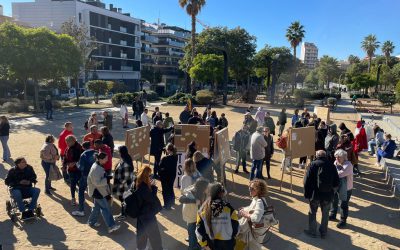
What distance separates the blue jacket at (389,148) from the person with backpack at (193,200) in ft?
31.8

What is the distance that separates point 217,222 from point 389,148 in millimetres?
10724

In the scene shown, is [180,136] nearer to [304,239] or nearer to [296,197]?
[296,197]

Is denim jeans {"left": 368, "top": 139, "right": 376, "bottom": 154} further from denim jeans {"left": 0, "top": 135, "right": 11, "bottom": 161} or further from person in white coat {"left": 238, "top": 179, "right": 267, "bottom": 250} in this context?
denim jeans {"left": 0, "top": 135, "right": 11, "bottom": 161}

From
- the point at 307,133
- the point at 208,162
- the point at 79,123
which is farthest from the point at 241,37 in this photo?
the point at 208,162

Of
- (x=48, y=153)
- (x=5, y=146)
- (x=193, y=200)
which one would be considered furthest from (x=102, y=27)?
(x=193, y=200)

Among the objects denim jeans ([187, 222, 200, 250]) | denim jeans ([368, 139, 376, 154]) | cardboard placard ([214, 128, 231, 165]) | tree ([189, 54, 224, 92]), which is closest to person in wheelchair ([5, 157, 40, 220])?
denim jeans ([187, 222, 200, 250])

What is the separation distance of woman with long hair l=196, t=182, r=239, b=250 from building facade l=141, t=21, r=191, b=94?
84287 millimetres

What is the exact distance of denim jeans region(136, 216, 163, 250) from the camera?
5.99 metres

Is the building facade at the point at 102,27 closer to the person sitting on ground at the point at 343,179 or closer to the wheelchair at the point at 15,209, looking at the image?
the wheelchair at the point at 15,209

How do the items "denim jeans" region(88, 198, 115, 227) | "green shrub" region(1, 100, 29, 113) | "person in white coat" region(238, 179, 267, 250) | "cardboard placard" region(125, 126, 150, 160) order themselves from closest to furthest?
1. "person in white coat" region(238, 179, 267, 250)
2. "denim jeans" region(88, 198, 115, 227)
3. "cardboard placard" region(125, 126, 150, 160)
4. "green shrub" region(1, 100, 29, 113)

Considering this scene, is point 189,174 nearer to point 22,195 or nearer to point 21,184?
point 21,184

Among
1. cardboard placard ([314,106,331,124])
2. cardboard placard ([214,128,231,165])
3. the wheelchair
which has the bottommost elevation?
the wheelchair

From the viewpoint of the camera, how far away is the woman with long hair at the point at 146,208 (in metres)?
5.77

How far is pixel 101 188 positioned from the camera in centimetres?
700
